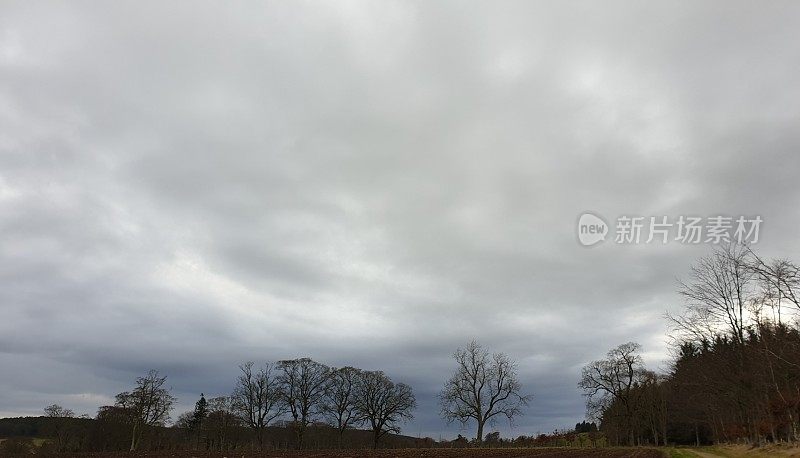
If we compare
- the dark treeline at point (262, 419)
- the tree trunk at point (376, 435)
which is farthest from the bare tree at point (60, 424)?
the tree trunk at point (376, 435)

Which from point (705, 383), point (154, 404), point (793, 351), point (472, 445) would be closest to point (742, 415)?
point (705, 383)

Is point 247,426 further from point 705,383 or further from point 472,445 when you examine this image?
point 705,383

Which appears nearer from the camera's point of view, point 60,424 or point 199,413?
point 60,424

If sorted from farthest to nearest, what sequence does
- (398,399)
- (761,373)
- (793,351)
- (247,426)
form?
(398,399) < (247,426) < (761,373) < (793,351)

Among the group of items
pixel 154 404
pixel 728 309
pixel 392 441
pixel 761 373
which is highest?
pixel 728 309

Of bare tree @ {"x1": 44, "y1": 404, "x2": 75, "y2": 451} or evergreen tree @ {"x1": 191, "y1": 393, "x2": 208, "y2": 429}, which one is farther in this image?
evergreen tree @ {"x1": 191, "y1": 393, "x2": 208, "y2": 429}

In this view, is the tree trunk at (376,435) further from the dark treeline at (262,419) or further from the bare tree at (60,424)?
the bare tree at (60,424)

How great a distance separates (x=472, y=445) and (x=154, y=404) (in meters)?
57.6

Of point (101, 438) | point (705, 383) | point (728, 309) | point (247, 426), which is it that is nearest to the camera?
point (728, 309)

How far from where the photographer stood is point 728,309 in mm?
51438

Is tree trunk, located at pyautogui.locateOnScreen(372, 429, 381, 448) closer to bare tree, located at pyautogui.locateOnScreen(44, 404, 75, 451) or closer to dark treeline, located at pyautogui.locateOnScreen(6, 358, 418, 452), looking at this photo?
dark treeline, located at pyautogui.locateOnScreen(6, 358, 418, 452)

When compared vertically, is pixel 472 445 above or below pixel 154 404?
below

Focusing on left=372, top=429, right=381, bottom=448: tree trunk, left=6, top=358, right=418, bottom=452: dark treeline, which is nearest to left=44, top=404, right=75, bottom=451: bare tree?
left=6, top=358, right=418, bottom=452: dark treeline

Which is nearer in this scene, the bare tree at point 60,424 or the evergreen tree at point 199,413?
the bare tree at point 60,424
